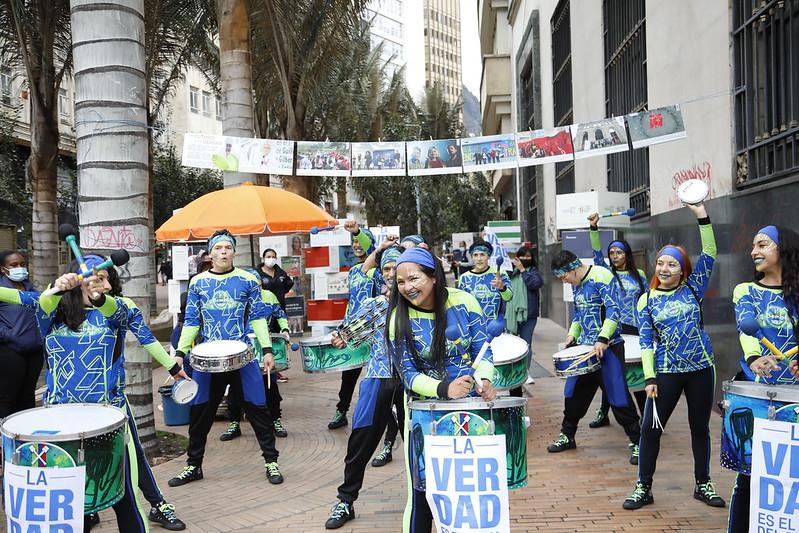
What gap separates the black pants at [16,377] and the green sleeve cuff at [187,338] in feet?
4.92

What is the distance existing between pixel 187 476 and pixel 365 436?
1999 millimetres

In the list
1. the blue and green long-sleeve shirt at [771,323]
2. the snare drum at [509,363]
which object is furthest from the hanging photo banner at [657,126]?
the blue and green long-sleeve shirt at [771,323]

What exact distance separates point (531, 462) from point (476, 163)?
173 inches

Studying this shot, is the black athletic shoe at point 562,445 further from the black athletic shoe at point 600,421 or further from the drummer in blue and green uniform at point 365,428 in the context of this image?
the drummer in blue and green uniform at point 365,428

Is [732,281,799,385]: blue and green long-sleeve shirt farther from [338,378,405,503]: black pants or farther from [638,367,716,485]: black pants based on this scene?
[338,378,405,503]: black pants

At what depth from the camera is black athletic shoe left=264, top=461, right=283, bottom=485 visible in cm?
631

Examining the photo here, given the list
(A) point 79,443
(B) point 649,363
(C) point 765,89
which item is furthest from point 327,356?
(C) point 765,89

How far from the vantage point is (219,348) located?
6.07 metres

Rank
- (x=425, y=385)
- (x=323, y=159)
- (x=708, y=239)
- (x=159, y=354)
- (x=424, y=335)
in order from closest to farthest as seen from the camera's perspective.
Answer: (x=425, y=385)
(x=424, y=335)
(x=159, y=354)
(x=708, y=239)
(x=323, y=159)

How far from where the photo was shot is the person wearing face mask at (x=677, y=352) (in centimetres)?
523

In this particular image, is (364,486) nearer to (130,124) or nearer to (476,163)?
(130,124)

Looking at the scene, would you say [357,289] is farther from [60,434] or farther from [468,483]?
[468,483]

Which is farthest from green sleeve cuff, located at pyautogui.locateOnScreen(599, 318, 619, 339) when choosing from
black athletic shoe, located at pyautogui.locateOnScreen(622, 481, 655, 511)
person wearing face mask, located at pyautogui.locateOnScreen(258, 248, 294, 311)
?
person wearing face mask, located at pyautogui.locateOnScreen(258, 248, 294, 311)

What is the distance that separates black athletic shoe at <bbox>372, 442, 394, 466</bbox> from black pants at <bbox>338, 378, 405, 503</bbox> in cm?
148
